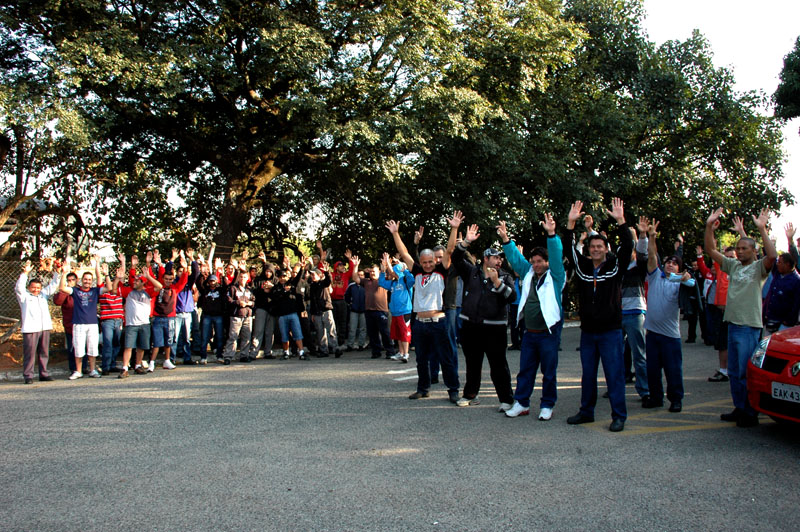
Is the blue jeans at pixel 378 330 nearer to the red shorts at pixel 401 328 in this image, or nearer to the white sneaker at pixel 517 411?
the red shorts at pixel 401 328

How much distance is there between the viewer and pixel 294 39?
14312 millimetres

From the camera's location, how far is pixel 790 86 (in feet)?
48.9

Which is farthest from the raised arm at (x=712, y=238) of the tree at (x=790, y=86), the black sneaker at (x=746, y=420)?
the tree at (x=790, y=86)

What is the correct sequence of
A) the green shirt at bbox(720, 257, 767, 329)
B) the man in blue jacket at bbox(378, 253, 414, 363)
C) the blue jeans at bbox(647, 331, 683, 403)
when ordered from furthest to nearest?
the man in blue jacket at bbox(378, 253, 414, 363) < the blue jeans at bbox(647, 331, 683, 403) < the green shirt at bbox(720, 257, 767, 329)

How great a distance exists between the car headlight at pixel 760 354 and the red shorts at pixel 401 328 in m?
6.48

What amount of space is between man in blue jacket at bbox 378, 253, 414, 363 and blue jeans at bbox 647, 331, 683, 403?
16.4 feet

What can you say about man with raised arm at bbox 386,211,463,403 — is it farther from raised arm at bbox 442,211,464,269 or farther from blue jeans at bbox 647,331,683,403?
blue jeans at bbox 647,331,683,403

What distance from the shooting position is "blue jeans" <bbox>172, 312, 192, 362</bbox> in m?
11.5

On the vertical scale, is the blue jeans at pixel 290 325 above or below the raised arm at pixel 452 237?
below

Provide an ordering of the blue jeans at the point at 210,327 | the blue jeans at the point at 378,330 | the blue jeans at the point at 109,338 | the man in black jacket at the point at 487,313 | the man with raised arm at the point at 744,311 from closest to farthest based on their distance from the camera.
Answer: the man with raised arm at the point at 744,311
the man in black jacket at the point at 487,313
the blue jeans at the point at 109,338
the blue jeans at the point at 210,327
the blue jeans at the point at 378,330

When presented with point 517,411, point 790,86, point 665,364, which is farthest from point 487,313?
point 790,86

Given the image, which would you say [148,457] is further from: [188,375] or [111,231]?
[111,231]

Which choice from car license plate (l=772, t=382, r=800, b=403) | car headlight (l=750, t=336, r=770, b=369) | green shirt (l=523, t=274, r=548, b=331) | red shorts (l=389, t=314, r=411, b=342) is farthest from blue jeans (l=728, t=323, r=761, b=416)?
red shorts (l=389, t=314, r=411, b=342)

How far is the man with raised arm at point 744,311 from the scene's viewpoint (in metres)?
6.00
